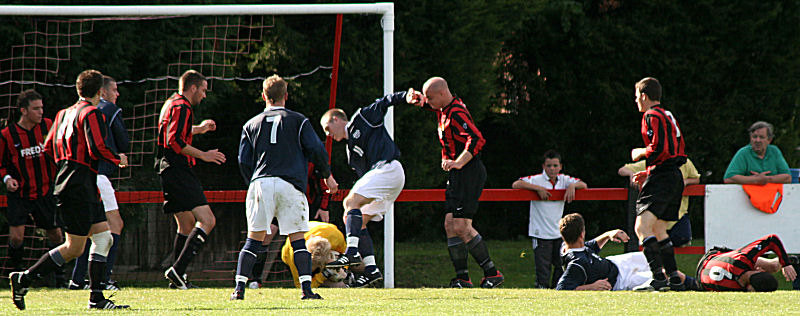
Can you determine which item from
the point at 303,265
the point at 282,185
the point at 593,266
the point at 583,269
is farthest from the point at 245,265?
the point at 593,266

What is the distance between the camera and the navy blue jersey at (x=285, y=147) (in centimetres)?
796

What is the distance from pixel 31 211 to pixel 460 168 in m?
4.46

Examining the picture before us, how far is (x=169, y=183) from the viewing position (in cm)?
958

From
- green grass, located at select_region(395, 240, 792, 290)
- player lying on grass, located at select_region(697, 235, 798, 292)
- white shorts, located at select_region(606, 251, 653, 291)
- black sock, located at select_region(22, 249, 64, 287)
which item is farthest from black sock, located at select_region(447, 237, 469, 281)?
green grass, located at select_region(395, 240, 792, 290)

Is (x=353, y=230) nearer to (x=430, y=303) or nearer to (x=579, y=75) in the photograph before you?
(x=430, y=303)

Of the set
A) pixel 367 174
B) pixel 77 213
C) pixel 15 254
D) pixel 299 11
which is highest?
pixel 299 11

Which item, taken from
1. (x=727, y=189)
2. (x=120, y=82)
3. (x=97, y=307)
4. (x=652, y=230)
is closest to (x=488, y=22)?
(x=120, y=82)

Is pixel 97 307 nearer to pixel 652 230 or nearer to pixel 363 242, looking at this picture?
pixel 363 242

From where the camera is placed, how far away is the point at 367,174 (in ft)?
30.9

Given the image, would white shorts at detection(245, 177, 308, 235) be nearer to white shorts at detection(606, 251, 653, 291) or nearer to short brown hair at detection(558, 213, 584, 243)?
short brown hair at detection(558, 213, 584, 243)

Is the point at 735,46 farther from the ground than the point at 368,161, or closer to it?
farther from the ground

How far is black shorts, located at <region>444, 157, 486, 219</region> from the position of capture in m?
9.55

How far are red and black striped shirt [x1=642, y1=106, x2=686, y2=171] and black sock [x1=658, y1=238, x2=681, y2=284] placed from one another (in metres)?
0.75

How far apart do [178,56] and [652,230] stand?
8.03 m
